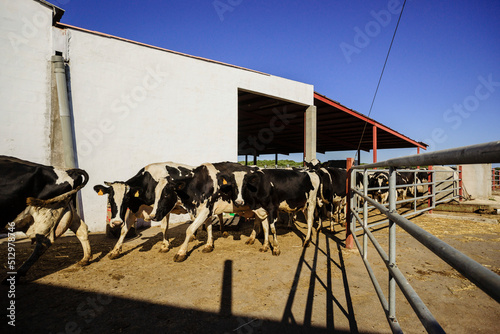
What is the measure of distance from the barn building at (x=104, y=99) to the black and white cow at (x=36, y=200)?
8.47 feet

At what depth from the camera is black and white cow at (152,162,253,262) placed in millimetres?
4914

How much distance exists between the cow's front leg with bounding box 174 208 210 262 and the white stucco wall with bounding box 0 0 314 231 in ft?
10.1

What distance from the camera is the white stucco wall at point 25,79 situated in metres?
5.55

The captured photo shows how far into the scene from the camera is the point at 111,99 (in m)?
6.72

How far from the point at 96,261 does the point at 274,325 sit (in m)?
3.41

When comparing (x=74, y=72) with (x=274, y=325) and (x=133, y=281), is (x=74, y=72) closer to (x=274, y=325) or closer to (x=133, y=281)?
(x=133, y=281)

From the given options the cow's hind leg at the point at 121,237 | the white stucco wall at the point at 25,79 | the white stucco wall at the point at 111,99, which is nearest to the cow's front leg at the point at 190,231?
the cow's hind leg at the point at 121,237

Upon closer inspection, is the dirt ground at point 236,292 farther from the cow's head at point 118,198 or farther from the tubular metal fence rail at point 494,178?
the tubular metal fence rail at point 494,178

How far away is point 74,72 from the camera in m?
6.26

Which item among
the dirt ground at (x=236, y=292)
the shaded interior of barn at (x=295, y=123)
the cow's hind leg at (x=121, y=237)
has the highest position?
the shaded interior of barn at (x=295, y=123)

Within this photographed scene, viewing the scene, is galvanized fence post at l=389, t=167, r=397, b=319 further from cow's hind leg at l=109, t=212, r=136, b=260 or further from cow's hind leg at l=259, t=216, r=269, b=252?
cow's hind leg at l=109, t=212, r=136, b=260

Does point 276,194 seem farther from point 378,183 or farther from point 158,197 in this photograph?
point 378,183

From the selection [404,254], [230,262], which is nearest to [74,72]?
[230,262]

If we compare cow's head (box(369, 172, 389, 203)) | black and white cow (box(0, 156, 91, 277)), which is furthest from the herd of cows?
cow's head (box(369, 172, 389, 203))
